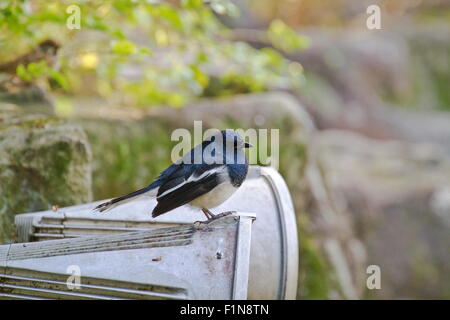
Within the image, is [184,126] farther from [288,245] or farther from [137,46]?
[288,245]

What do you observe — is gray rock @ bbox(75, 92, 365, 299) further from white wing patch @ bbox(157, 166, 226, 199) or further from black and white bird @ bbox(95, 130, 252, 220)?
white wing patch @ bbox(157, 166, 226, 199)

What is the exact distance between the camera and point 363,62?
40.8 ft

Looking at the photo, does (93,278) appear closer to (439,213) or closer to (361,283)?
(361,283)

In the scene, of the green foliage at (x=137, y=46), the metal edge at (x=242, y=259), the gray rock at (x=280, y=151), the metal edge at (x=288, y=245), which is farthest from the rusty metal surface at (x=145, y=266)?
the gray rock at (x=280, y=151)

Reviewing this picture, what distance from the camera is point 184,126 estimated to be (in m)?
5.23

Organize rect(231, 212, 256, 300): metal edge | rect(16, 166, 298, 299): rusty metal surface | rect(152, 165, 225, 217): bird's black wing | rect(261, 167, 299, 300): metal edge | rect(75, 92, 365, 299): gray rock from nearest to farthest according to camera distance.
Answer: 1. rect(231, 212, 256, 300): metal edge
2. rect(152, 165, 225, 217): bird's black wing
3. rect(16, 166, 298, 299): rusty metal surface
4. rect(261, 167, 299, 300): metal edge
5. rect(75, 92, 365, 299): gray rock

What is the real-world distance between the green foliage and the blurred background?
0.05 feet

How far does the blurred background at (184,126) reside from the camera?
3.65m

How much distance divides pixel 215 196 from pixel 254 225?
559 mm

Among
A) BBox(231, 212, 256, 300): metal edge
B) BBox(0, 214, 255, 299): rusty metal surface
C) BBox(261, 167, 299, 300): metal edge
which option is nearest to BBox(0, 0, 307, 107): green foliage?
BBox(261, 167, 299, 300): metal edge

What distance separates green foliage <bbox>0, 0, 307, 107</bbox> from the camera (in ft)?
12.0

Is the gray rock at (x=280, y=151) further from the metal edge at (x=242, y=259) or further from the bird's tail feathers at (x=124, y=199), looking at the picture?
the metal edge at (x=242, y=259)

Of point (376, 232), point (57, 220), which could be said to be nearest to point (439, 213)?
point (376, 232)

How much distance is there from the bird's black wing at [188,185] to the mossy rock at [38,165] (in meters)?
1.01
